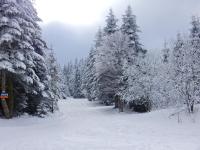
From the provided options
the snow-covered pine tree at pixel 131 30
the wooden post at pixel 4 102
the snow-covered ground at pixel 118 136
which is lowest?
the snow-covered ground at pixel 118 136

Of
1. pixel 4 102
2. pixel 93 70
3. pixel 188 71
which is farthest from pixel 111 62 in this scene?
pixel 4 102

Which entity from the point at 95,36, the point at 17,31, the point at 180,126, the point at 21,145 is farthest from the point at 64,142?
the point at 95,36

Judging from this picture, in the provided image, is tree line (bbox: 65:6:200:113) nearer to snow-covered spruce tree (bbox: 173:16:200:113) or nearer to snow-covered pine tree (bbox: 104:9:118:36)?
snow-covered pine tree (bbox: 104:9:118:36)

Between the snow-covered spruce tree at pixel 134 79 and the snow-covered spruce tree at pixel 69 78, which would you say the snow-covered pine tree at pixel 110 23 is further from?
the snow-covered spruce tree at pixel 69 78

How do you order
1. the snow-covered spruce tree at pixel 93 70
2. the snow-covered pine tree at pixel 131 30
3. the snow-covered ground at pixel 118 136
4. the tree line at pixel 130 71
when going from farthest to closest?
1. the snow-covered spruce tree at pixel 93 70
2. the snow-covered pine tree at pixel 131 30
3. the tree line at pixel 130 71
4. the snow-covered ground at pixel 118 136

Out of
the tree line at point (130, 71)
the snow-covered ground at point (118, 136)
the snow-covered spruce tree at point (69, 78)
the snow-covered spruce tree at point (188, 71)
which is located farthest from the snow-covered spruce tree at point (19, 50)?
the snow-covered spruce tree at point (69, 78)

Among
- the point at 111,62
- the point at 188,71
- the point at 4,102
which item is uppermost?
the point at 111,62

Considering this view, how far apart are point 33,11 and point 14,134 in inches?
463

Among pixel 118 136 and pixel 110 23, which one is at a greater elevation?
pixel 110 23

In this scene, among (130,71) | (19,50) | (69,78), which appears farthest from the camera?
(69,78)

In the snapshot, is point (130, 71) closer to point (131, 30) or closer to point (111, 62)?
point (111, 62)

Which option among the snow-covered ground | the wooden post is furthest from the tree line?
the wooden post

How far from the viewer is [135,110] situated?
42250mm

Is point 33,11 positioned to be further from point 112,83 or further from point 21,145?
point 112,83
